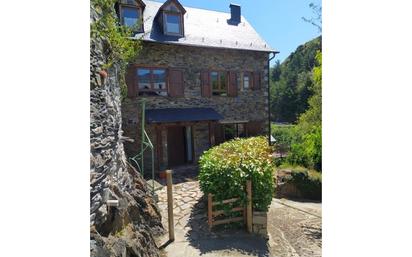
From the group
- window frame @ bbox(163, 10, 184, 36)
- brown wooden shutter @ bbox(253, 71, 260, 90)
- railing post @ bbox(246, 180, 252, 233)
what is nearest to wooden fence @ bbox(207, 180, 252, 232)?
railing post @ bbox(246, 180, 252, 233)

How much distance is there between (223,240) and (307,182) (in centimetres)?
438

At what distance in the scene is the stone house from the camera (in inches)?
389

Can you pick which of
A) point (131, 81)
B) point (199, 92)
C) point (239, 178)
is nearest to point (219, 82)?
point (199, 92)

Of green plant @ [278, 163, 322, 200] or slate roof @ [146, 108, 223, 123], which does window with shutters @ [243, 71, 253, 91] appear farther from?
green plant @ [278, 163, 322, 200]

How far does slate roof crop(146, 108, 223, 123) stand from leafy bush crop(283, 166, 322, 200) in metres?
3.82

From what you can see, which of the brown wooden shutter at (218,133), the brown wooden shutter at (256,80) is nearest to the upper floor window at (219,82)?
the brown wooden shutter at (218,133)

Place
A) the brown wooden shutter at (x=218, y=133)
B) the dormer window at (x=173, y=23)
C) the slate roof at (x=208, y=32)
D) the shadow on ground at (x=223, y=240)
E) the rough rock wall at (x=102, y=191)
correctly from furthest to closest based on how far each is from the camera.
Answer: the brown wooden shutter at (x=218, y=133) → the dormer window at (x=173, y=23) → the slate roof at (x=208, y=32) → the shadow on ground at (x=223, y=240) → the rough rock wall at (x=102, y=191)

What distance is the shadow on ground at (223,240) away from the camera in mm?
4348

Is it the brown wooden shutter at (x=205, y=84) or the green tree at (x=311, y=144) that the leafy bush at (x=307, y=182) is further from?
the brown wooden shutter at (x=205, y=84)

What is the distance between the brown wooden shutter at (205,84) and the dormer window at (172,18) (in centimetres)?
179
